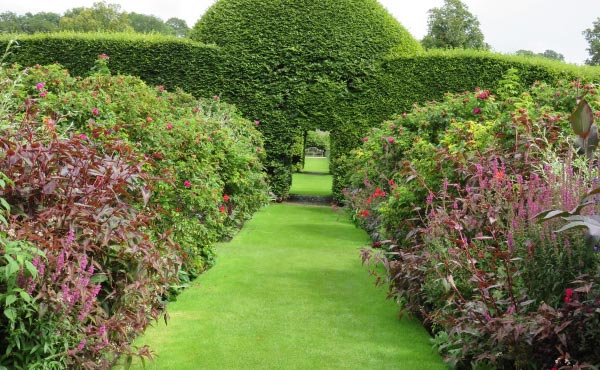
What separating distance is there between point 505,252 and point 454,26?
127 feet

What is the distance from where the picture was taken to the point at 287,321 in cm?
531

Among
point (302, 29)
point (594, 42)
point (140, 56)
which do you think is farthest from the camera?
point (594, 42)

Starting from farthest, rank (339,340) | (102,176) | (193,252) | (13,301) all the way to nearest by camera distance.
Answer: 1. (193,252)
2. (339,340)
3. (102,176)
4. (13,301)

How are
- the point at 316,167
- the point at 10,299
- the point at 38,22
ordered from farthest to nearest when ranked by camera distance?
1. the point at 38,22
2. the point at 316,167
3. the point at 10,299

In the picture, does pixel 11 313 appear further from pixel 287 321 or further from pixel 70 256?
pixel 287 321

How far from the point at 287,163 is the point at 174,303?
9916 millimetres

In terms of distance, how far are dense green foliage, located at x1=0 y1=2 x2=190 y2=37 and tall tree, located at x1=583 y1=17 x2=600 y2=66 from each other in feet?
107

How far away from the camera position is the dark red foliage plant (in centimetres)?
304

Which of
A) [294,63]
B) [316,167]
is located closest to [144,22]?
[316,167]

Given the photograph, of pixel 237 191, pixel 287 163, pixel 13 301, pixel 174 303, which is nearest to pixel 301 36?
pixel 287 163

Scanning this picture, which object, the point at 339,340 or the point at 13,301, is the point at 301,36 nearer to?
the point at 339,340

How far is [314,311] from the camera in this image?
5633mm

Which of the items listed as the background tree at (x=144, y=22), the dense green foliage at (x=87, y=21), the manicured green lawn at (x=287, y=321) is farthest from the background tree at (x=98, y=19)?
the manicured green lawn at (x=287, y=321)

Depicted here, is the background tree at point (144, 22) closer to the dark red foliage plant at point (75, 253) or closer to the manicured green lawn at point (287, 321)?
the manicured green lawn at point (287, 321)
